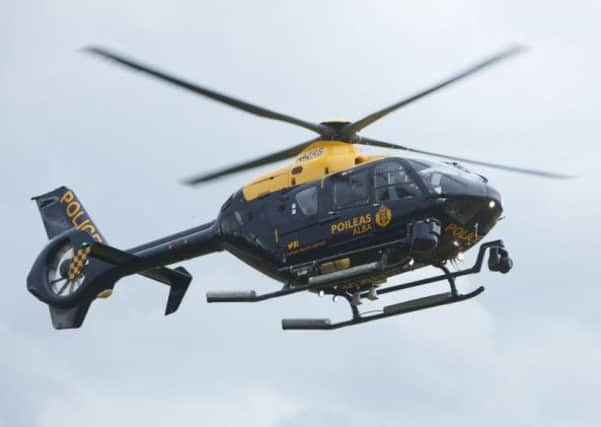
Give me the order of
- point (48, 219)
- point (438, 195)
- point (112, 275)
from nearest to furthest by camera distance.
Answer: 1. point (438, 195)
2. point (112, 275)
3. point (48, 219)

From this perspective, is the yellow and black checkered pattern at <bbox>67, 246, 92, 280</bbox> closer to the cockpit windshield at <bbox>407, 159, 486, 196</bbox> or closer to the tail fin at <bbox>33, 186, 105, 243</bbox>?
the tail fin at <bbox>33, 186, 105, 243</bbox>

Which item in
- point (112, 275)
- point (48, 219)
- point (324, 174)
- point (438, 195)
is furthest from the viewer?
point (48, 219)

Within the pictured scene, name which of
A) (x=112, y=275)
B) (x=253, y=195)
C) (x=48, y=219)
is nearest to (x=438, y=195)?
(x=253, y=195)

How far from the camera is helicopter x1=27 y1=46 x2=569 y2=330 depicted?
2727 centimetres

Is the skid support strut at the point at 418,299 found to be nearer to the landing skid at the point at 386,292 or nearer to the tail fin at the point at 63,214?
the landing skid at the point at 386,292

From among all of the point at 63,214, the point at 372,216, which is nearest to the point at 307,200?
the point at 372,216

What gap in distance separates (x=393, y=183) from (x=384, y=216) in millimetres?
678

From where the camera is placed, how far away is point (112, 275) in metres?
32.7

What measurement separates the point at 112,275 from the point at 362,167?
7435mm

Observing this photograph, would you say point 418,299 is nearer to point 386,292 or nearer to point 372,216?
point 386,292

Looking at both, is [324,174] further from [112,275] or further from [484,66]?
[112,275]

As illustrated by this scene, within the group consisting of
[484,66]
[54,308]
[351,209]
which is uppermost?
[484,66]

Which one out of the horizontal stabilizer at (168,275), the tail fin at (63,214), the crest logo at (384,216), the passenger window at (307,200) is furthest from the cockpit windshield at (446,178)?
the tail fin at (63,214)

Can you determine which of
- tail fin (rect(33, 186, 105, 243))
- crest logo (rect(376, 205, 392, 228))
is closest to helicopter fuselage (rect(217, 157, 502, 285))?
crest logo (rect(376, 205, 392, 228))
